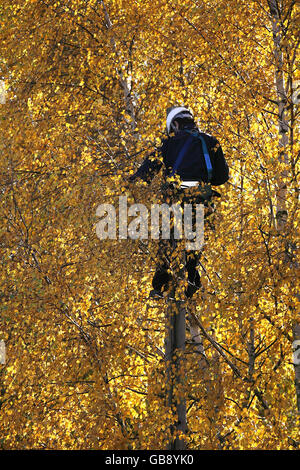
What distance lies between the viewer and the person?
20.9 ft

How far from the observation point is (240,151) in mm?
7367

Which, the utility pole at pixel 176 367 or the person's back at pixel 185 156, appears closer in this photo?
the utility pole at pixel 176 367

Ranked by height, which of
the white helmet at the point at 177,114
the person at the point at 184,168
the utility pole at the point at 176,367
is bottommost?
the utility pole at the point at 176,367

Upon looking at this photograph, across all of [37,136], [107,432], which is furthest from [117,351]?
[37,136]

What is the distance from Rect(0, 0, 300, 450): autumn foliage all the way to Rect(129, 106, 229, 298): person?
0.23 m

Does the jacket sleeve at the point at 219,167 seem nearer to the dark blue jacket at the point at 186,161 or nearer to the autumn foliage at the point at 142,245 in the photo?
the dark blue jacket at the point at 186,161

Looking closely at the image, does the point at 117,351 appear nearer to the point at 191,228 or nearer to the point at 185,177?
the point at 191,228

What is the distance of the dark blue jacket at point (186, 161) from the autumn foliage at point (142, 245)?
0.96 ft

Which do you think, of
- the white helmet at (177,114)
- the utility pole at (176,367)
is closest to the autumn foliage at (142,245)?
the utility pole at (176,367)

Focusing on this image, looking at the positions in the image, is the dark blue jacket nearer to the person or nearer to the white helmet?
the person

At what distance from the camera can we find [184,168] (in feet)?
21.3

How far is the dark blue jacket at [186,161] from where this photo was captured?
6.51m

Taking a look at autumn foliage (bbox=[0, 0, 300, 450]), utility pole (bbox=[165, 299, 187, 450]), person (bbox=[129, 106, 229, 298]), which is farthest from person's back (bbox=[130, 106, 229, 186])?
utility pole (bbox=[165, 299, 187, 450])

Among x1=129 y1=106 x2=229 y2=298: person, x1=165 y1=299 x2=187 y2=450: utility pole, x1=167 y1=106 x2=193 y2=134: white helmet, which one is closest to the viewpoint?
x1=165 y1=299 x2=187 y2=450: utility pole
